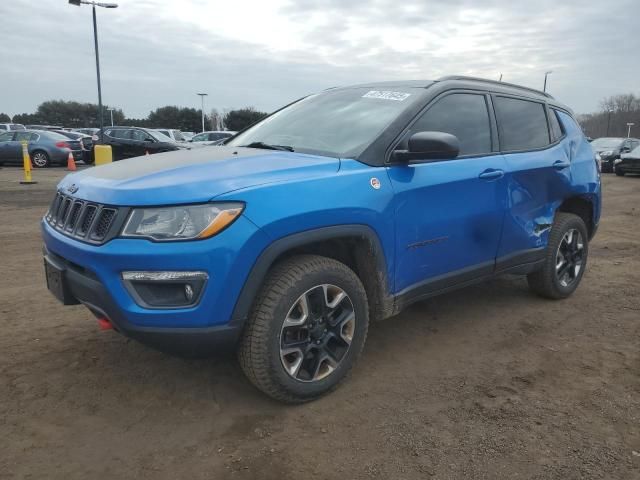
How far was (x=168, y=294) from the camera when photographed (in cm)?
245

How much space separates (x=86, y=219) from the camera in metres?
2.67

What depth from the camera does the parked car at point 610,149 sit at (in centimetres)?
2198


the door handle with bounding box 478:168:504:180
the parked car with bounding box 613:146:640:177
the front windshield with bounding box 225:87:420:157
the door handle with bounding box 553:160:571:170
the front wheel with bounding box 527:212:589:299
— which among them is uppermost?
the front windshield with bounding box 225:87:420:157

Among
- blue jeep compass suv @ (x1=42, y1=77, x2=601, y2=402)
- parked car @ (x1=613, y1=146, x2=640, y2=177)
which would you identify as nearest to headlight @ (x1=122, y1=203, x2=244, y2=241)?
blue jeep compass suv @ (x1=42, y1=77, x2=601, y2=402)

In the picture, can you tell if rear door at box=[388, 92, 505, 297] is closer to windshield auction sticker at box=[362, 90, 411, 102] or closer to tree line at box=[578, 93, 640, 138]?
windshield auction sticker at box=[362, 90, 411, 102]

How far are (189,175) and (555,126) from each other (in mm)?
3366

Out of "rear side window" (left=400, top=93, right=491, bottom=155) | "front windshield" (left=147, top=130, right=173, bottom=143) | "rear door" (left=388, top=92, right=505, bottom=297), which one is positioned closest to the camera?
"rear door" (left=388, top=92, right=505, bottom=297)

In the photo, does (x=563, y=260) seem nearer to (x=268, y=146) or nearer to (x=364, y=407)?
(x=364, y=407)

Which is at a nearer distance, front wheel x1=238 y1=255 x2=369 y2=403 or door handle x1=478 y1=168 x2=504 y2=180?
front wheel x1=238 y1=255 x2=369 y2=403

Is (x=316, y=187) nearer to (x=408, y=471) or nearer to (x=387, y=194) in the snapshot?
(x=387, y=194)

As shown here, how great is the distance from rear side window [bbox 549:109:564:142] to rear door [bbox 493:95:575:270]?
0.03 ft

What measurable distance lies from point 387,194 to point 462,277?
0.96m

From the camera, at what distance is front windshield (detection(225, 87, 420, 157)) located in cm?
324

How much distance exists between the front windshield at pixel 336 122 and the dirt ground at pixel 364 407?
1.40 m
